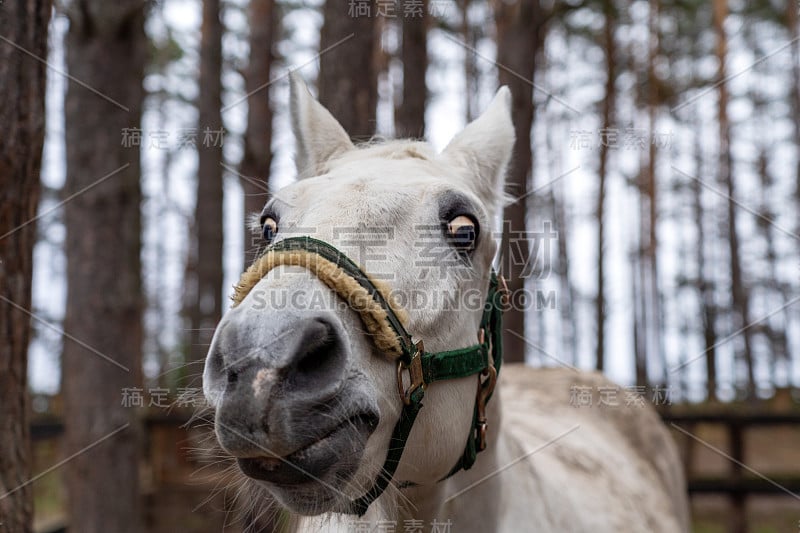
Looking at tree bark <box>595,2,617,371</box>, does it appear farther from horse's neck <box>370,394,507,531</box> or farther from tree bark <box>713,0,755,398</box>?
horse's neck <box>370,394,507,531</box>

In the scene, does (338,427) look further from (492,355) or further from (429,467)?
(492,355)

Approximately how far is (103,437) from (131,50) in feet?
8.88

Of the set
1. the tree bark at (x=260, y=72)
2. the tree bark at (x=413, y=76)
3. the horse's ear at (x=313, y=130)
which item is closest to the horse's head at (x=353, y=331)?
the horse's ear at (x=313, y=130)

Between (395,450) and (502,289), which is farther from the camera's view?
(502,289)

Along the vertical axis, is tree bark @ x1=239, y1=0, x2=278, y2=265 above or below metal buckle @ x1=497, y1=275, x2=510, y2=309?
above

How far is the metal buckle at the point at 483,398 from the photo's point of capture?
2.29m

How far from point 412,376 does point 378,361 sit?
15 centimetres

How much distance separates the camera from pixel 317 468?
1.62 m

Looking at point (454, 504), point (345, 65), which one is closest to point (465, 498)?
point (454, 504)

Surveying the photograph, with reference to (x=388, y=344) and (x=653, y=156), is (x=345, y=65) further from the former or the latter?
(x=653, y=156)

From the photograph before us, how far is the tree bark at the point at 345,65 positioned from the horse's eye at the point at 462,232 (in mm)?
2278

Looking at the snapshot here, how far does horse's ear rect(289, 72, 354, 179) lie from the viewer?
9.04 ft

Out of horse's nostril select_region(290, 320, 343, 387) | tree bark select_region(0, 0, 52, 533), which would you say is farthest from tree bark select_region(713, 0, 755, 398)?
horse's nostril select_region(290, 320, 343, 387)

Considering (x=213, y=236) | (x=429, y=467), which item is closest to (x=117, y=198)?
(x=429, y=467)
